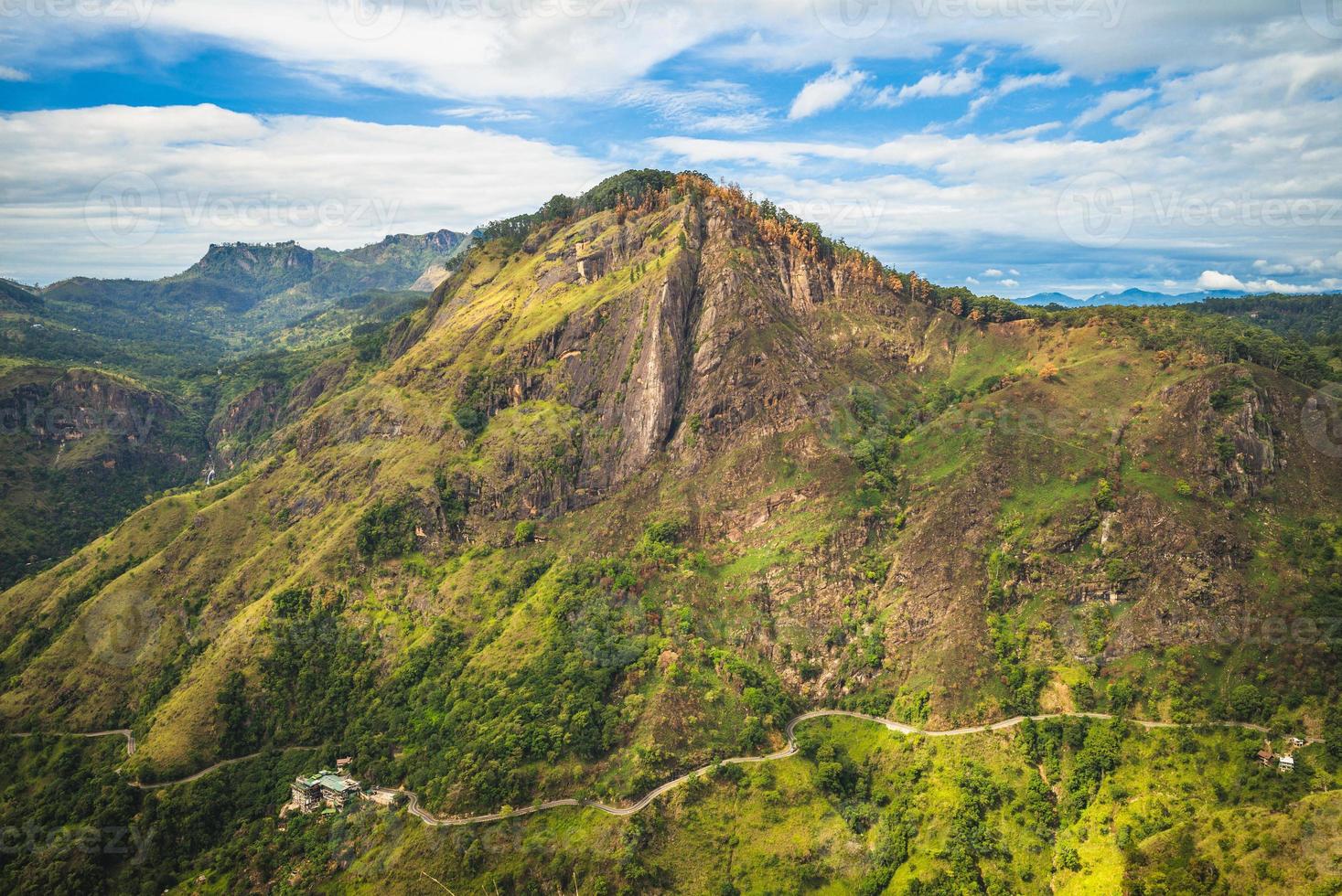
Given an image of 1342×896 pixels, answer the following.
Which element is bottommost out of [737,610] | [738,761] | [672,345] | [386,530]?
[738,761]

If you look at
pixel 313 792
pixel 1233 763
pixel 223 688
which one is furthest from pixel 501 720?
pixel 1233 763

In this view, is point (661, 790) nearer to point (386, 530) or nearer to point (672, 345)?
point (386, 530)

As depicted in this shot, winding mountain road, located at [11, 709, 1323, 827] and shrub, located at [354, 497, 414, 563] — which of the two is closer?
winding mountain road, located at [11, 709, 1323, 827]

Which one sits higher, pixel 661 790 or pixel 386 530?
pixel 386 530

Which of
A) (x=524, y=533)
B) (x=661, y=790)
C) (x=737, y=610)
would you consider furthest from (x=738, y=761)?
(x=524, y=533)

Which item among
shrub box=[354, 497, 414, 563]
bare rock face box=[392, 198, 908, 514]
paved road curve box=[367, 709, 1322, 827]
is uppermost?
bare rock face box=[392, 198, 908, 514]

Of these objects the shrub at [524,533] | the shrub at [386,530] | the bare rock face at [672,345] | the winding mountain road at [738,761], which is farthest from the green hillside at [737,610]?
the shrub at [524,533]

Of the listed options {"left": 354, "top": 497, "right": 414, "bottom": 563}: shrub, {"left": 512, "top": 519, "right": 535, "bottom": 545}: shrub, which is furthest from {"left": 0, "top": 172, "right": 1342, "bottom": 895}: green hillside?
{"left": 512, "top": 519, "right": 535, "bottom": 545}: shrub

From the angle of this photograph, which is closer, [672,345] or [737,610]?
[737,610]

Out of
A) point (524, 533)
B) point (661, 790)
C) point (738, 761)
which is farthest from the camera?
point (524, 533)

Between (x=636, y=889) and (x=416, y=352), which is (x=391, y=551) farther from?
(x=636, y=889)

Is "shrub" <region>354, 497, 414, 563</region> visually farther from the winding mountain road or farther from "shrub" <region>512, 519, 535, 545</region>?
the winding mountain road
